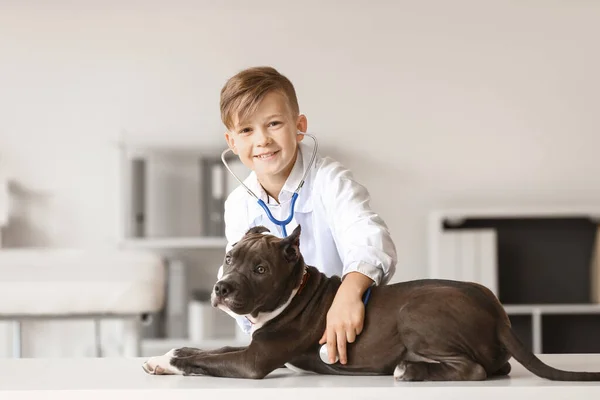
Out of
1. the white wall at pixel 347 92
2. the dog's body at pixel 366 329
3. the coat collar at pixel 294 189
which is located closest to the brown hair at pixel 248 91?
the coat collar at pixel 294 189

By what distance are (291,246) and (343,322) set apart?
0.11 metres

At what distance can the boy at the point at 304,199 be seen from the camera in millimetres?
1072

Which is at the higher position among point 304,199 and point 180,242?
point 304,199

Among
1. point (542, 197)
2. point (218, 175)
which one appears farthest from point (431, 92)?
point (218, 175)

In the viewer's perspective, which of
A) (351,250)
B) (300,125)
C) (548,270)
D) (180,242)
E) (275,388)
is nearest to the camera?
(275,388)

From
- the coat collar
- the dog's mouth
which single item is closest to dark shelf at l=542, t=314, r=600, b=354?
the coat collar

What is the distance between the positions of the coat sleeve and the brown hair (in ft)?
0.50

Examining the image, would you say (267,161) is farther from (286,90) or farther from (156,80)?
(156,80)

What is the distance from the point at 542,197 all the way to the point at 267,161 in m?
3.18

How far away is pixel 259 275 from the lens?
1026 millimetres

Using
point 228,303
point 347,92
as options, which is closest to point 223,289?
point 228,303

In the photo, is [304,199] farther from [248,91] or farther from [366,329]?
[366,329]

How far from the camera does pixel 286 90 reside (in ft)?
4.12

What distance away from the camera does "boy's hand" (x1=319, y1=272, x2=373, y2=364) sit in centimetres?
102
